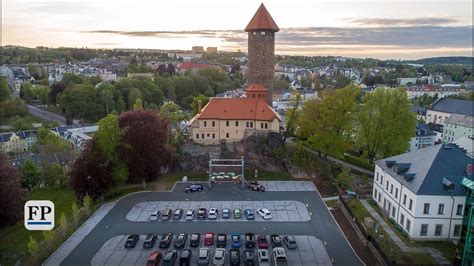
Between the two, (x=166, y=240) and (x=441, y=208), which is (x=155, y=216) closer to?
(x=166, y=240)

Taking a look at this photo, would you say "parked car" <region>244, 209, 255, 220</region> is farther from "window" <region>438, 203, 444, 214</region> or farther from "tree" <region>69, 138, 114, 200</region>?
"tree" <region>69, 138, 114, 200</region>

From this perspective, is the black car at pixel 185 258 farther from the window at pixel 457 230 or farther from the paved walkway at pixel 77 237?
the window at pixel 457 230

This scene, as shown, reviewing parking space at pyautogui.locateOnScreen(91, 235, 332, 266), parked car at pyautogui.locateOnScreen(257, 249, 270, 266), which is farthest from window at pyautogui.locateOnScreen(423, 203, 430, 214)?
parked car at pyautogui.locateOnScreen(257, 249, 270, 266)

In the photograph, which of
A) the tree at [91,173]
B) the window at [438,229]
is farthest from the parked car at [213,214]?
the window at [438,229]

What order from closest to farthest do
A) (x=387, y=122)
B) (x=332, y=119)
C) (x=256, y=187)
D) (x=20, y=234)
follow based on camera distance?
(x=20, y=234) → (x=256, y=187) → (x=387, y=122) → (x=332, y=119)

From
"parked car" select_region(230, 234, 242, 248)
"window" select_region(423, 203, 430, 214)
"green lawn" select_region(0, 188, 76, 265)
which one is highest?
"window" select_region(423, 203, 430, 214)

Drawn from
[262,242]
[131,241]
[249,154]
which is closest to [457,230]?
[262,242]

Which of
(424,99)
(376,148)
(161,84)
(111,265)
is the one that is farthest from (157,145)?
(424,99)

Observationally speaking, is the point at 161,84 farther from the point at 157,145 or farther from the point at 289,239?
the point at 289,239
